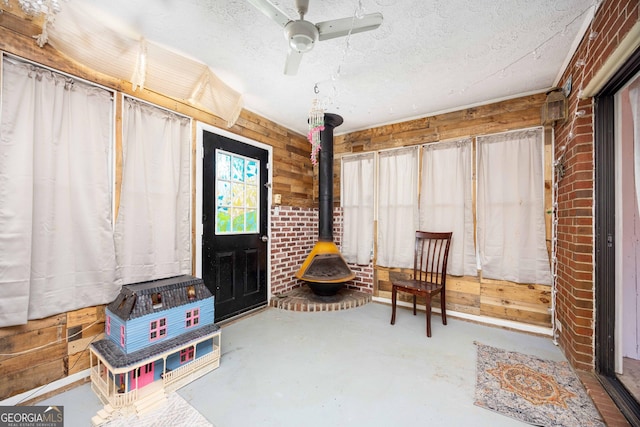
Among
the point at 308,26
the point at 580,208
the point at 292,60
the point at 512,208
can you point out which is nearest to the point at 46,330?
the point at 292,60

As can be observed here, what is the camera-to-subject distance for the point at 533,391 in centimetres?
173

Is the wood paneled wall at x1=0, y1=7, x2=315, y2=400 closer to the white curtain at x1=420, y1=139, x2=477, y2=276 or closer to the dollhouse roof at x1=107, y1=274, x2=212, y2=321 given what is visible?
the dollhouse roof at x1=107, y1=274, x2=212, y2=321

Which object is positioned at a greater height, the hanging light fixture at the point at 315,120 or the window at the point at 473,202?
the hanging light fixture at the point at 315,120

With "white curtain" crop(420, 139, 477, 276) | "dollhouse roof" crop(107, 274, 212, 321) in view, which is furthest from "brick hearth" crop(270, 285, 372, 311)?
"dollhouse roof" crop(107, 274, 212, 321)

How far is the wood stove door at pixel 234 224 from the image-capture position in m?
2.71

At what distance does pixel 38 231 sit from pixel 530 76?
13.3 feet

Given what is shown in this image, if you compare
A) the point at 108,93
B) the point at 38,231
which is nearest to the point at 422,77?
the point at 108,93

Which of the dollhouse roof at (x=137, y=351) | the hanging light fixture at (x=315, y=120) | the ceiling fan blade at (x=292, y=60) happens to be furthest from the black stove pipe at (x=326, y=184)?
the dollhouse roof at (x=137, y=351)

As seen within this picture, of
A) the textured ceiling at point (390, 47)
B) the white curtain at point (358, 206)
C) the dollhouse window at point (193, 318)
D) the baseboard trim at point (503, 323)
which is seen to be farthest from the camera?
the white curtain at point (358, 206)

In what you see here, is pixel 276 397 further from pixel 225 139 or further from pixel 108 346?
pixel 225 139

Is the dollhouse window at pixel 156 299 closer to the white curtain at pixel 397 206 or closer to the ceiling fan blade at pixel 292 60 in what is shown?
the ceiling fan blade at pixel 292 60

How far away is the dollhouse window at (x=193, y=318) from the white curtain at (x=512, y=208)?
9.55 ft

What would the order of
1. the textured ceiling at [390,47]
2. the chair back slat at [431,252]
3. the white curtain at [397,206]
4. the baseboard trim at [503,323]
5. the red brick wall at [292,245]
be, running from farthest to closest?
1. the red brick wall at [292,245]
2. the white curtain at [397,206]
3. the chair back slat at [431,252]
4. the baseboard trim at [503,323]
5. the textured ceiling at [390,47]

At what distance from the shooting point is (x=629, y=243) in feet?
6.00
